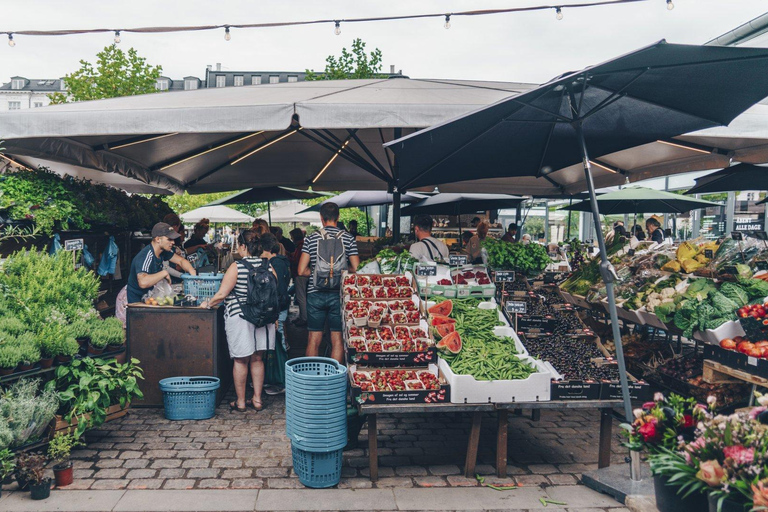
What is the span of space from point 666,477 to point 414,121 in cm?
334

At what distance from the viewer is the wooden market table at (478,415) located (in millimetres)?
4039

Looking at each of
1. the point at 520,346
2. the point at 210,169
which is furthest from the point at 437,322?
the point at 210,169

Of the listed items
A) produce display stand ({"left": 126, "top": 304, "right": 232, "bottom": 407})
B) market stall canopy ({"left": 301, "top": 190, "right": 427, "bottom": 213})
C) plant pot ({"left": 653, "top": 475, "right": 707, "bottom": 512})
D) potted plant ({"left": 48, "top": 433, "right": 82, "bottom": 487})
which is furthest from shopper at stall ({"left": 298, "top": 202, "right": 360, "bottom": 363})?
market stall canopy ({"left": 301, "top": 190, "right": 427, "bottom": 213})

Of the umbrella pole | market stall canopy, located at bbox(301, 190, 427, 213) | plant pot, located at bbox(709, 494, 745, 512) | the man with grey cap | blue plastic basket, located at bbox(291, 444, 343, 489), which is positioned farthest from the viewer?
market stall canopy, located at bbox(301, 190, 427, 213)

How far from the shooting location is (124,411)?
5.30 m

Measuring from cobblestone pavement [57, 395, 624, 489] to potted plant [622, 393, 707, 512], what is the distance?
180 cm

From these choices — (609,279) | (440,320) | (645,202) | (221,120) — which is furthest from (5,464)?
(645,202)

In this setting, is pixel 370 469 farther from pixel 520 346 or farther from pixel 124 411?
pixel 124 411

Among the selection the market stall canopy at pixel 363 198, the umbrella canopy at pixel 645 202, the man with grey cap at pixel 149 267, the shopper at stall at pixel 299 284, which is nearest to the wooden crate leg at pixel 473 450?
the man with grey cap at pixel 149 267

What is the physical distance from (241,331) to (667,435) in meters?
4.08

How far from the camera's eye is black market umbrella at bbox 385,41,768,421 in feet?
10.8

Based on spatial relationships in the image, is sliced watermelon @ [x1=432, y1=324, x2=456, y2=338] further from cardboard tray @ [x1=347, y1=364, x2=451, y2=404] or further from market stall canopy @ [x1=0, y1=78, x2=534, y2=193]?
market stall canopy @ [x1=0, y1=78, x2=534, y2=193]

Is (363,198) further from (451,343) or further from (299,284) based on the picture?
(451,343)

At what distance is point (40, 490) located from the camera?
12.0 feet
